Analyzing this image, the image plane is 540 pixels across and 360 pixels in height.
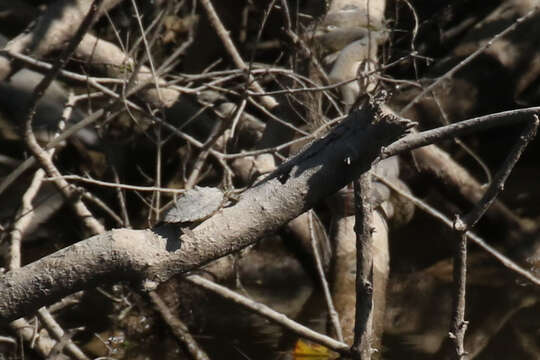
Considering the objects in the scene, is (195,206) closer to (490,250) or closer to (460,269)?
(460,269)

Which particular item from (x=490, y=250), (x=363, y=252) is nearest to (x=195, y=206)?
(x=363, y=252)

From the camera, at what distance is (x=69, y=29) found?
402cm

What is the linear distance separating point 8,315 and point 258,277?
8.83 feet

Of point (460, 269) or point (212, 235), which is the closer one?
point (212, 235)

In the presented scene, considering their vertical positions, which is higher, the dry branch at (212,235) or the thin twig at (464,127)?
the thin twig at (464,127)

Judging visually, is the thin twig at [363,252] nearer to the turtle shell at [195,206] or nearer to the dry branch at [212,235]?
the dry branch at [212,235]

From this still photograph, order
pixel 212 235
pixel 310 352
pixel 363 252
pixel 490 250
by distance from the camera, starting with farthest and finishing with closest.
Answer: pixel 310 352 → pixel 490 250 → pixel 363 252 → pixel 212 235

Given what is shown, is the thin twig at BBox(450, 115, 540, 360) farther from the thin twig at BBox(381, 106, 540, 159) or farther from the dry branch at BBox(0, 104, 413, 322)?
the dry branch at BBox(0, 104, 413, 322)

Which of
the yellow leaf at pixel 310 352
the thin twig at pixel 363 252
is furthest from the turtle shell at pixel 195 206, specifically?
the yellow leaf at pixel 310 352

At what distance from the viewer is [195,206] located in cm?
182

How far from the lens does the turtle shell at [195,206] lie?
1784 mm

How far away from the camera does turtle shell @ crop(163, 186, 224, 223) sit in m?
1.78

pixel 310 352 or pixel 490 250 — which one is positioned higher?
pixel 490 250

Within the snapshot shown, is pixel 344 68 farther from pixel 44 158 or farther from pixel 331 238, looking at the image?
pixel 44 158
